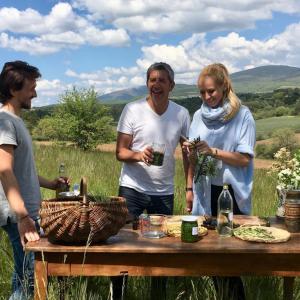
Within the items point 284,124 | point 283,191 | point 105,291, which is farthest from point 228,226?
point 284,124

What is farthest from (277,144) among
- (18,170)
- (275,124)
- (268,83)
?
(268,83)

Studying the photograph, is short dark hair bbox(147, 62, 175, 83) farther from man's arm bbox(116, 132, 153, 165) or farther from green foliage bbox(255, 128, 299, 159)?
green foliage bbox(255, 128, 299, 159)

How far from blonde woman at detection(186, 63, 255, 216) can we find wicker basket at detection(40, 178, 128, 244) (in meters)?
1.01

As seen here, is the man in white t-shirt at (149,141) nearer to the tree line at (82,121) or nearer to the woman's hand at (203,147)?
the woman's hand at (203,147)

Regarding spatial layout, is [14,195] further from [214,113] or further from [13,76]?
[214,113]

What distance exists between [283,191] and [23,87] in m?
1.85

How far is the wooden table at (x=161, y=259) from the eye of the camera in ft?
8.52

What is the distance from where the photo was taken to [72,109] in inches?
1522

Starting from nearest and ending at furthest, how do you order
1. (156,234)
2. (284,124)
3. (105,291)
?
(156,234) < (105,291) < (284,124)

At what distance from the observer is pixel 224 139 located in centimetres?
354

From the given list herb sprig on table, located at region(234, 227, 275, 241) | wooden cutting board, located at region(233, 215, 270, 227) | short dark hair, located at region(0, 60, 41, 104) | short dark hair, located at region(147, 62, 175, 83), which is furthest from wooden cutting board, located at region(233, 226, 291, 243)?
short dark hair, located at region(0, 60, 41, 104)

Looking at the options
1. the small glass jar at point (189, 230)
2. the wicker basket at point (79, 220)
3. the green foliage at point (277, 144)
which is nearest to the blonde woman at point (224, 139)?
the small glass jar at point (189, 230)

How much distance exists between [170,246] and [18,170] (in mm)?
1042

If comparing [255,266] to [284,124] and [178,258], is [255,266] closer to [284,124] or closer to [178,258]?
[178,258]
